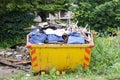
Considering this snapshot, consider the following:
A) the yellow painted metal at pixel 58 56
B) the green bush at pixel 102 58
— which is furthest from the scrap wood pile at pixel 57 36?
the green bush at pixel 102 58

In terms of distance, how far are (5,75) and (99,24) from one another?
360 inches

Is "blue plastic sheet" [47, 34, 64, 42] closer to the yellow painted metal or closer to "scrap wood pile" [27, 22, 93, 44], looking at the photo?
"scrap wood pile" [27, 22, 93, 44]

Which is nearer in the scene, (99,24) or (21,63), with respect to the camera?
(21,63)

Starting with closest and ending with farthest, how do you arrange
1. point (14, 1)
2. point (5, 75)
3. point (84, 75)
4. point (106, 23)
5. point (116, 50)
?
point (84, 75)
point (5, 75)
point (116, 50)
point (14, 1)
point (106, 23)

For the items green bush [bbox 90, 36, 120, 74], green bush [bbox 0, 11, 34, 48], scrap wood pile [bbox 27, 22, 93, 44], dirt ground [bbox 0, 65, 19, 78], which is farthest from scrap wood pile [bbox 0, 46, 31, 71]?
green bush [bbox 0, 11, 34, 48]

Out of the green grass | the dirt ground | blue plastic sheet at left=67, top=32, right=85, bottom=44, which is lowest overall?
the dirt ground

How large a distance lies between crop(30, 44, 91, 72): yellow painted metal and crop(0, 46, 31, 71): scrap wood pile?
929 mm

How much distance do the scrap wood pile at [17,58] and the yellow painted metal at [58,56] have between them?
0.93m

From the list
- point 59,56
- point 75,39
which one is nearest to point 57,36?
point 75,39

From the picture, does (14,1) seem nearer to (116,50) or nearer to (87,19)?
(87,19)

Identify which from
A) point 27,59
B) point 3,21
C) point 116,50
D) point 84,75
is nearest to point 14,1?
point 3,21

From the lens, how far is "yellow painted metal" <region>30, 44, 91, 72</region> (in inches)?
334

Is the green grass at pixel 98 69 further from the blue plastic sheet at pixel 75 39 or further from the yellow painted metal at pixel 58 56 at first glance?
the blue plastic sheet at pixel 75 39

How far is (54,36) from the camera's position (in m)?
9.01
